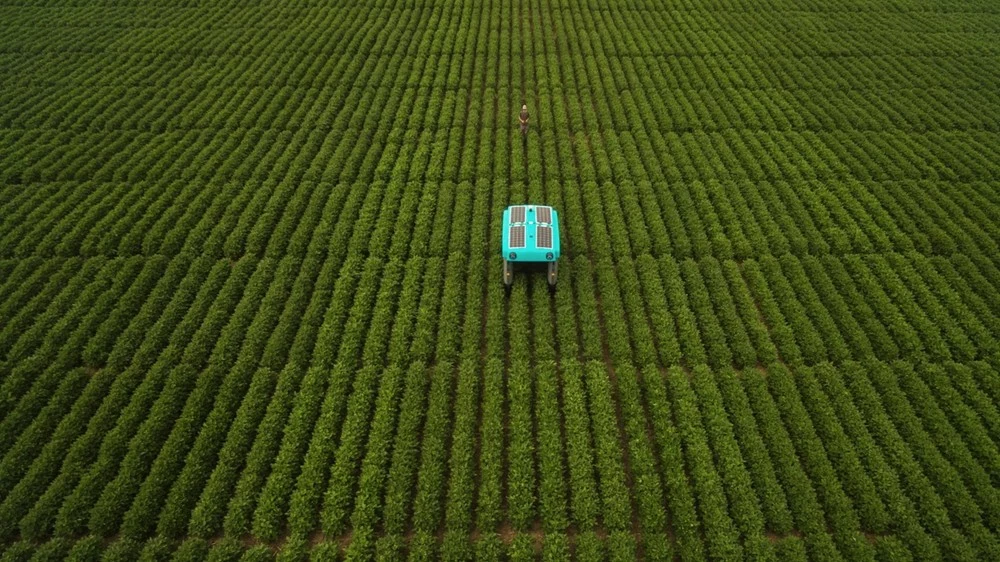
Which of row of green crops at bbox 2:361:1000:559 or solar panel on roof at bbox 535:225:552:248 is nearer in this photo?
row of green crops at bbox 2:361:1000:559

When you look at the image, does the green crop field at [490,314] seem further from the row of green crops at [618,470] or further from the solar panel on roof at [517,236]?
the solar panel on roof at [517,236]

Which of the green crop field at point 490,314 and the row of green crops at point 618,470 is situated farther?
the green crop field at point 490,314

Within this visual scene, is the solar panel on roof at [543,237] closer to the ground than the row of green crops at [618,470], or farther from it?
farther from it

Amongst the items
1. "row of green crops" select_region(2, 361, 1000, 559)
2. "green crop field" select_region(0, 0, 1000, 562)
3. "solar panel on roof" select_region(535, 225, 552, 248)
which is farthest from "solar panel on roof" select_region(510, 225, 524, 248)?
"row of green crops" select_region(2, 361, 1000, 559)

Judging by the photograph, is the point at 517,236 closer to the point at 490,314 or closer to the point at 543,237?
the point at 543,237

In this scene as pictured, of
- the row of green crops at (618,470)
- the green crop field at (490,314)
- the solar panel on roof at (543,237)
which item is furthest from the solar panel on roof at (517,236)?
the row of green crops at (618,470)

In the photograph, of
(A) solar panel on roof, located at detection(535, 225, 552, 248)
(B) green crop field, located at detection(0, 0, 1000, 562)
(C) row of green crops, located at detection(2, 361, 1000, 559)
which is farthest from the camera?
(A) solar panel on roof, located at detection(535, 225, 552, 248)

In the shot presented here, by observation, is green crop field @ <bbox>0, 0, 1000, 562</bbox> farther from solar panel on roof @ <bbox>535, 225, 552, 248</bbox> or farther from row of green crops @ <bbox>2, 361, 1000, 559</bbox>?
solar panel on roof @ <bbox>535, 225, 552, 248</bbox>

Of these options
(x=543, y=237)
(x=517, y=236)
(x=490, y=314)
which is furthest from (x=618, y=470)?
(x=517, y=236)

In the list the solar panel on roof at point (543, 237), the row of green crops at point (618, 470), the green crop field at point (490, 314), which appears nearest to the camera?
the row of green crops at point (618, 470)
